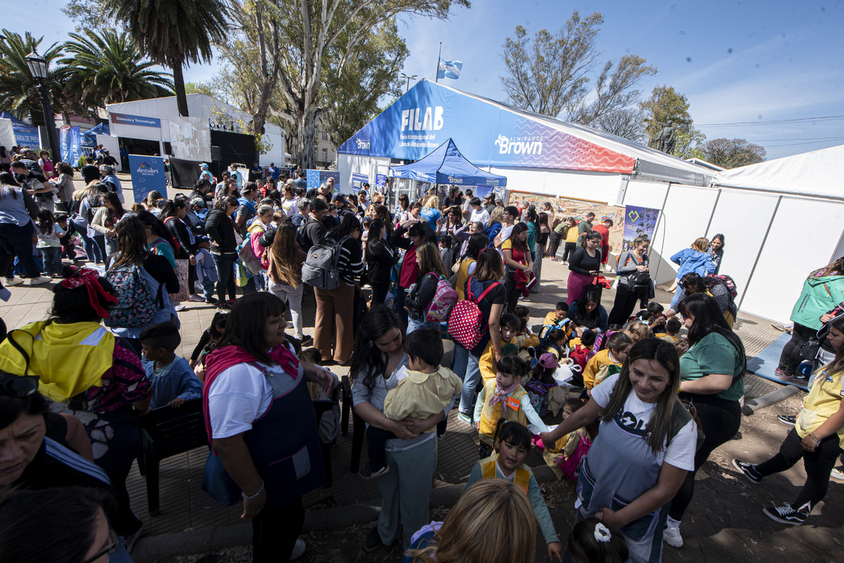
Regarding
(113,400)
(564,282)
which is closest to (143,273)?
(113,400)

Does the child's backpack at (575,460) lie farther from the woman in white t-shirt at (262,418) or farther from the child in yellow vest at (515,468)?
the woman in white t-shirt at (262,418)

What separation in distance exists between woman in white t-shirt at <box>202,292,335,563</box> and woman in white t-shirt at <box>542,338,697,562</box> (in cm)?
154

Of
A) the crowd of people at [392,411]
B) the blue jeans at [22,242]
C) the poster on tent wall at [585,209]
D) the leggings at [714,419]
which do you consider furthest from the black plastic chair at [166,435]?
the poster on tent wall at [585,209]

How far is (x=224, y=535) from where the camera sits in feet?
7.96

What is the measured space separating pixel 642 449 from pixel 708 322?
3.97 feet

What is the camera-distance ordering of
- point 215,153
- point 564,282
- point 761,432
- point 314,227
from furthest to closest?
point 215,153, point 564,282, point 314,227, point 761,432

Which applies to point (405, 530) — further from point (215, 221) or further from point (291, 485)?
point (215, 221)

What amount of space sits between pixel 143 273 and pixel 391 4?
20890 millimetres

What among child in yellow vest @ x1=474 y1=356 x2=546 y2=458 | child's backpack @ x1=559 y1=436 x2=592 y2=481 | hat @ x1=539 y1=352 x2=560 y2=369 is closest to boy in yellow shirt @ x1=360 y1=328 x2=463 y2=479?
child in yellow vest @ x1=474 y1=356 x2=546 y2=458

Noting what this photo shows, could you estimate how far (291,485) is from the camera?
1.90 meters

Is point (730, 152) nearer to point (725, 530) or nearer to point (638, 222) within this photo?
point (638, 222)

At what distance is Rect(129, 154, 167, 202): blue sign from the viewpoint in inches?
366

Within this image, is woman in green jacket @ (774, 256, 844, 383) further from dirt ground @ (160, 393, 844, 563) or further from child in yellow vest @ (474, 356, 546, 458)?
child in yellow vest @ (474, 356, 546, 458)

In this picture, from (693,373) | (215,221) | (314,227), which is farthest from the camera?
(215,221)
